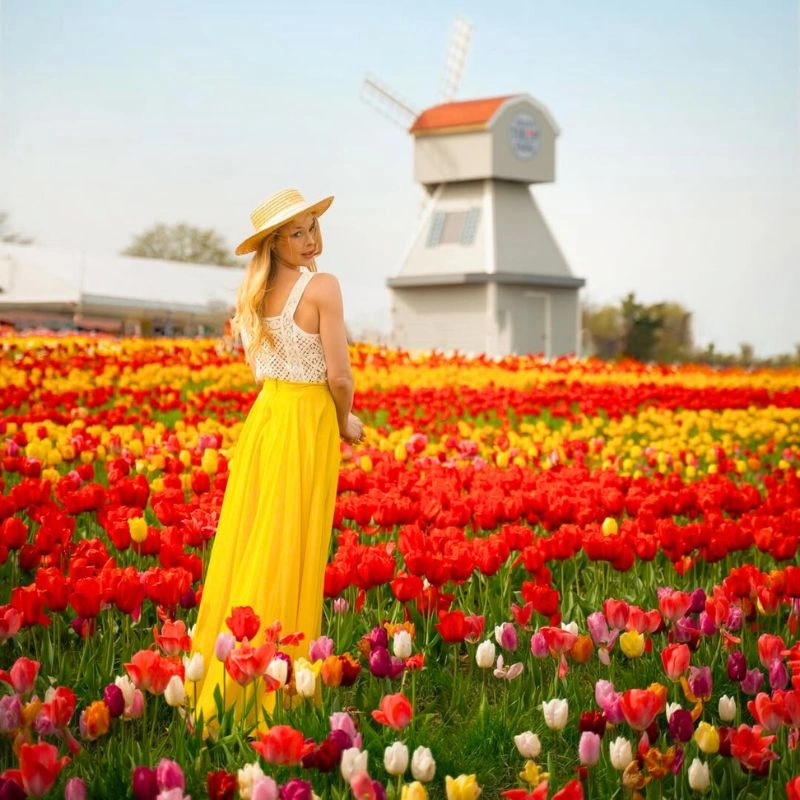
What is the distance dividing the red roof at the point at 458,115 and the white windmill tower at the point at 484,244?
41 millimetres

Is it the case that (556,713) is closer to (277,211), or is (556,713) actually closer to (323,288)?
(323,288)

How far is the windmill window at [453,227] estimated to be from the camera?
117 ft

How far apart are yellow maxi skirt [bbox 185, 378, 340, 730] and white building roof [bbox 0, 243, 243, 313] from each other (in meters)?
35.5

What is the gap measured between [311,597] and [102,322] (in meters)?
40.3

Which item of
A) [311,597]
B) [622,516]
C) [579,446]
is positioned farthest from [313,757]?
[579,446]

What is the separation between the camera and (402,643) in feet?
12.7

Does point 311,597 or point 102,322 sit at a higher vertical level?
point 102,322

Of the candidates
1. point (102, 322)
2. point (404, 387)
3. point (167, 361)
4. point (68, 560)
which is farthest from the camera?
point (102, 322)

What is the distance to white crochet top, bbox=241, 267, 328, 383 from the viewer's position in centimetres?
427

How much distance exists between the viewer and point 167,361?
774 inches

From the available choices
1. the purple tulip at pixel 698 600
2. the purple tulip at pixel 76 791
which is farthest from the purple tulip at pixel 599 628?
the purple tulip at pixel 76 791

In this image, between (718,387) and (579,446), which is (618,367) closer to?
(718,387)

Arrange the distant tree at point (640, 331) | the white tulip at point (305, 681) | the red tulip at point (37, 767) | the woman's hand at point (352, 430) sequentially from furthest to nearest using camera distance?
the distant tree at point (640, 331), the woman's hand at point (352, 430), the white tulip at point (305, 681), the red tulip at point (37, 767)

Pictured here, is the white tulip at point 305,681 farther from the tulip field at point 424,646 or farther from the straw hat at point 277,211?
the straw hat at point 277,211
